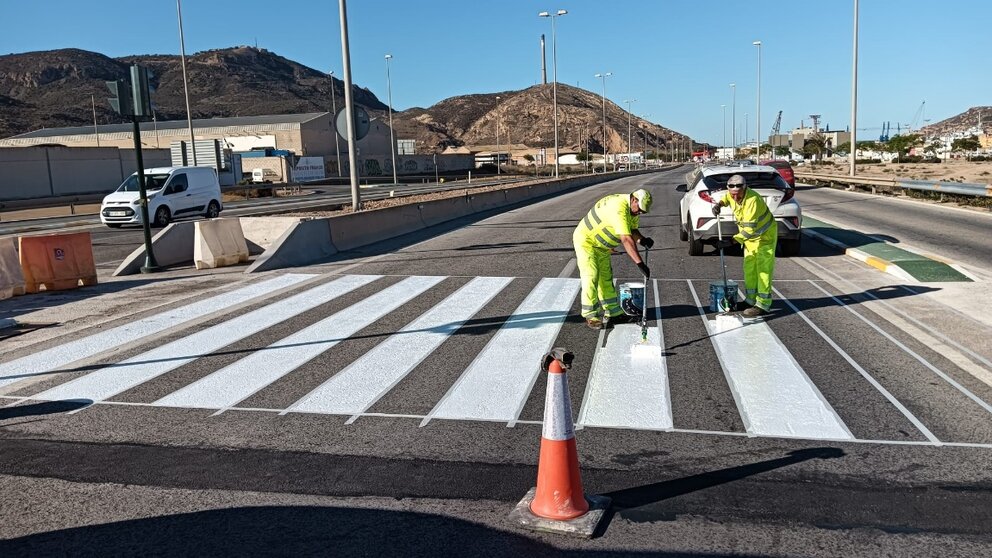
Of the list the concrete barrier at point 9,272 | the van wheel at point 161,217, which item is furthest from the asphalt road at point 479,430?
the van wheel at point 161,217

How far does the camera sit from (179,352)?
793 cm

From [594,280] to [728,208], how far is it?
596 centimetres

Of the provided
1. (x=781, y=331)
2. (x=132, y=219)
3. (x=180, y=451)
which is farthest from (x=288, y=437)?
(x=132, y=219)

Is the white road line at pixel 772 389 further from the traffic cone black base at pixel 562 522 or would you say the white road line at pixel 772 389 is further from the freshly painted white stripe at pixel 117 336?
the freshly painted white stripe at pixel 117 336

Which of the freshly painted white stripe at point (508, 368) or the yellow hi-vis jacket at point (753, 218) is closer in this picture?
the freshly painted white stripe at point (508, 368)

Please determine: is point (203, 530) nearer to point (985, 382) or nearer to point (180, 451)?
point (180, 451)

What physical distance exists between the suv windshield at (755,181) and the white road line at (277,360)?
638 centimetres

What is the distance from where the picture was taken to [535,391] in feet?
21.0

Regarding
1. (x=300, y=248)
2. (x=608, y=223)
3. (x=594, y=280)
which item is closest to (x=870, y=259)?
(x=594, y=280)

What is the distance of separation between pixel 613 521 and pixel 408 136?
198657 millimetres

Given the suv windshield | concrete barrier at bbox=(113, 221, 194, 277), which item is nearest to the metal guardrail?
the suv windshield

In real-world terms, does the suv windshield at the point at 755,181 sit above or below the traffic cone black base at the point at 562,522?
above

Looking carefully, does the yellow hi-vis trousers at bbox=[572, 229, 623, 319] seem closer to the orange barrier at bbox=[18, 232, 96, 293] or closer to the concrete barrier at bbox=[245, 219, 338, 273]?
the concrete barrier at bbox=[245, 219, 338, 273]

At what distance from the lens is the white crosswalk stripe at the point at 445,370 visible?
591 centimetres
